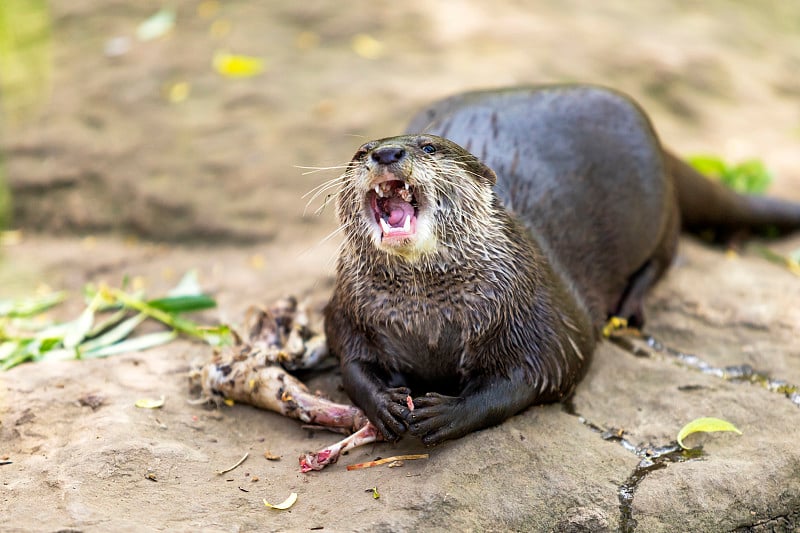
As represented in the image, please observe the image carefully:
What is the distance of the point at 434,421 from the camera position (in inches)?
100

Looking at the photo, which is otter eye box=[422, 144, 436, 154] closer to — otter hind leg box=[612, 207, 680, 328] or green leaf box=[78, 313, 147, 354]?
otter hind leg box=[612, 207, 680, 328]

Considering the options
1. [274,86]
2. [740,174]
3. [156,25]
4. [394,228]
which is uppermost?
[156,25]

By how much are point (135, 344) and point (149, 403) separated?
576mm

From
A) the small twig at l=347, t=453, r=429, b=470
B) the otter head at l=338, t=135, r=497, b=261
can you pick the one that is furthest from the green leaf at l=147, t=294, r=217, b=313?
the small twig at l=347, t=453, r=429, b=470

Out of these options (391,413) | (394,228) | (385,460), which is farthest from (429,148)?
(385,460)

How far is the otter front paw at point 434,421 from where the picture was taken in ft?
8.36

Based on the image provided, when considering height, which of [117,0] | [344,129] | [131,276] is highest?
[117,0]

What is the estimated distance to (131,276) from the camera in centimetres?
434

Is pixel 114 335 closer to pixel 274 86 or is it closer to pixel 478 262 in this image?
pixel 478 262

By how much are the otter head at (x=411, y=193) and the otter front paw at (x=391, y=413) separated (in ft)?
1.32

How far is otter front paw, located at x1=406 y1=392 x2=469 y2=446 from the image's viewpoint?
2549 mm

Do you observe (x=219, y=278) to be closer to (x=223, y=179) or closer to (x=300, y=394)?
(x=223, y=179)

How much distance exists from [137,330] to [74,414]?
2.75ft

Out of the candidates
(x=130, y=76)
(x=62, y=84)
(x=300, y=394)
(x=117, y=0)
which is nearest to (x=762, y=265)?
(x=300, y=394)
